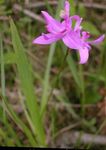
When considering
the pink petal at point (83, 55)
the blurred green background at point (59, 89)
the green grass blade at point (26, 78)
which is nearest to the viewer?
the pink petal at point (83, 55)

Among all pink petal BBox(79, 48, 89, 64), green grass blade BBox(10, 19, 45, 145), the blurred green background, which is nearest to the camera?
pink petal BBox(79, 48, 89, 64)

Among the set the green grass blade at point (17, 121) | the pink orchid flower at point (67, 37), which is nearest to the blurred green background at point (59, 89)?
the green grass blade at point (17, 121)

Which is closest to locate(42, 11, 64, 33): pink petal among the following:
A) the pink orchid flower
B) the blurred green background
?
the pink orchid flower

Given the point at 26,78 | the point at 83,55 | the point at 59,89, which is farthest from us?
the point at 59,89

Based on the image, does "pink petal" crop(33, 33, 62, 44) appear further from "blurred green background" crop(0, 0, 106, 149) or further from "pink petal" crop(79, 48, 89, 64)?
"blurred green background" crop(0, 0, 106, 149)

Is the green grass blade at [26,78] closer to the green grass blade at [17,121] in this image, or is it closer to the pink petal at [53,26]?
the green grass blade at [17,121]

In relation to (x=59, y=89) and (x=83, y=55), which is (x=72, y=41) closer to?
(x=83, y=55)

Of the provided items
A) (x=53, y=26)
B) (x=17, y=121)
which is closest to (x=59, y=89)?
(x=17, y=121)

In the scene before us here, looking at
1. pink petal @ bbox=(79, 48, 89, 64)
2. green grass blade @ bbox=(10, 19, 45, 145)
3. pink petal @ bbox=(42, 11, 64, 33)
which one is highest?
pink petal @ bbox=(42, 11, 64, 33)

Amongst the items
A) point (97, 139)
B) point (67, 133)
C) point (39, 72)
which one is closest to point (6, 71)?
point (39, 72)
